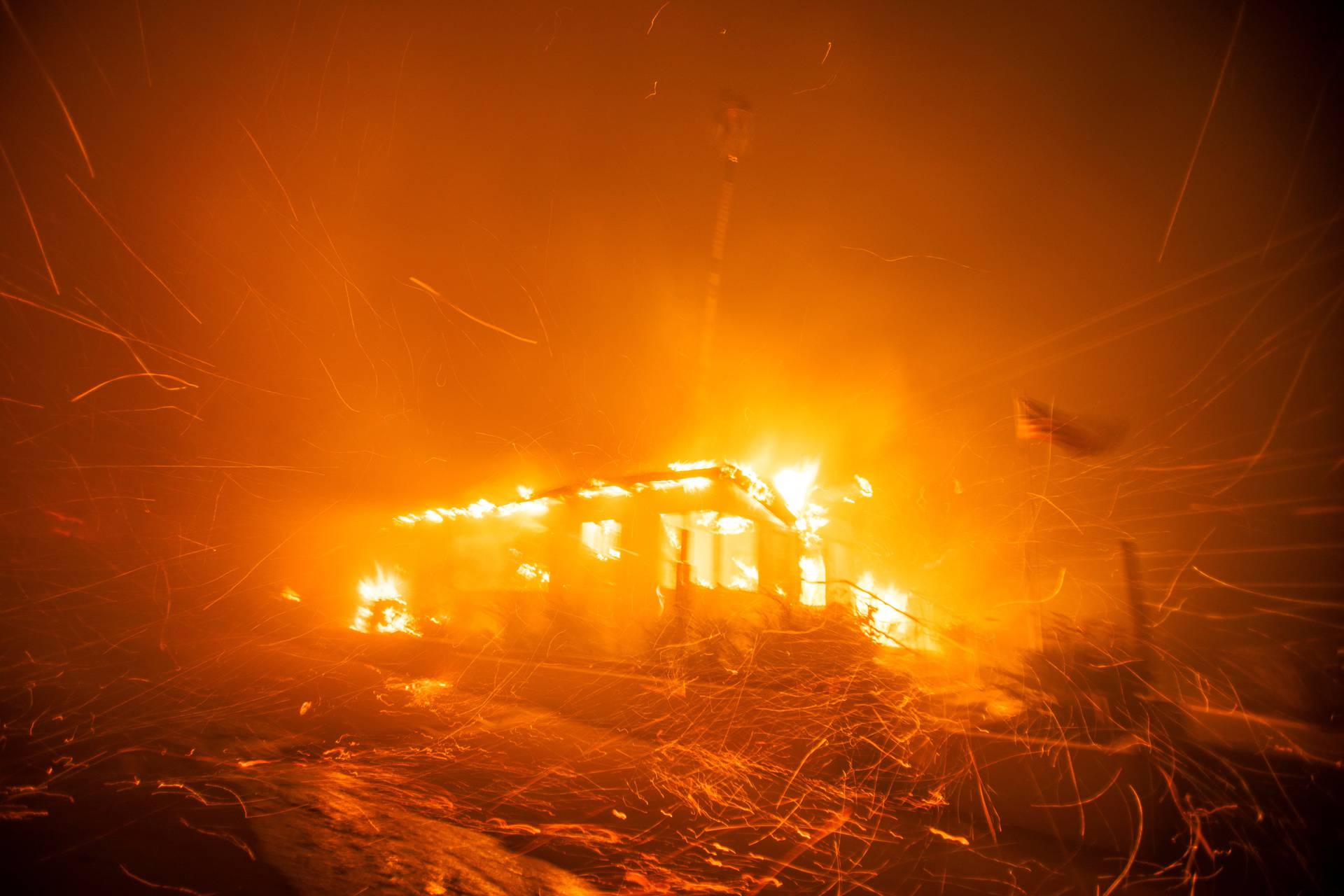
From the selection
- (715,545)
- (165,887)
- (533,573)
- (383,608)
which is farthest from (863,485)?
(383,608)

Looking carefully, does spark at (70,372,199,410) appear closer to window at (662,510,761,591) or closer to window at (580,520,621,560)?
window at (580,520,621,560)

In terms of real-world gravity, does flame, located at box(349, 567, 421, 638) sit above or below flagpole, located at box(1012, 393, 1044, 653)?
below

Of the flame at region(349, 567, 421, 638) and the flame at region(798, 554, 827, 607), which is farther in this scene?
the flame at region(349, 567, 421, 638)

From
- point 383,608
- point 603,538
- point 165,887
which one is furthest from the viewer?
point 383,608

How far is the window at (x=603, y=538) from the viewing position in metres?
13.5

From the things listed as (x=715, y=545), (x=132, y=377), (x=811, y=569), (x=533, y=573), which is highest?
(x=132, y=377)

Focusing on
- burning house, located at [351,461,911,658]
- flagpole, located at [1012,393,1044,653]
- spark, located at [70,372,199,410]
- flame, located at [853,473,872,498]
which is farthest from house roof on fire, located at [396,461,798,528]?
spark, located at [70,372,199,410]

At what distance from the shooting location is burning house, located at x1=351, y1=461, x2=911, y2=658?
39.2 ft

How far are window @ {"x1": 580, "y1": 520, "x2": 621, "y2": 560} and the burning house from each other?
0.03 meters

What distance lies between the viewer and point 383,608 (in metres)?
16.0

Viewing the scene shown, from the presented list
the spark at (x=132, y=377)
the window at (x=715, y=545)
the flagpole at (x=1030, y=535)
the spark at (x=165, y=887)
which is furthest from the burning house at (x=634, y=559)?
the spark at (x=165, y=887)

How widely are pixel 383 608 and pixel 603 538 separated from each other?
7.84 m

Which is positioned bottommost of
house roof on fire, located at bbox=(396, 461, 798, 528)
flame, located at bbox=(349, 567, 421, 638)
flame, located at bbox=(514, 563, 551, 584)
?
flame, located at bbox=(349, 567, 421, 638)

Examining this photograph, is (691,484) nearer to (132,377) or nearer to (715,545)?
(715,545)
